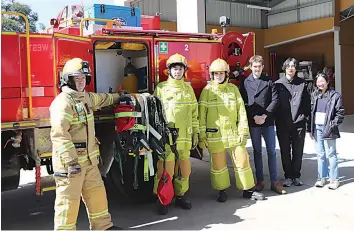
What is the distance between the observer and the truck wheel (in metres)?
5.07

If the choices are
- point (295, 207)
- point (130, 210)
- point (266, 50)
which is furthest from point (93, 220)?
point (266, 50)

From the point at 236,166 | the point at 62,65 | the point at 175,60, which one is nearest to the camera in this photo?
the point at 62,65

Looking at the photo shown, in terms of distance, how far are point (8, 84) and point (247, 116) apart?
306 centimetres

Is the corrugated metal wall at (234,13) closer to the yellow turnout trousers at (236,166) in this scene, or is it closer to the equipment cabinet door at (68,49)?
the yellow turnout trousers at (236,166)

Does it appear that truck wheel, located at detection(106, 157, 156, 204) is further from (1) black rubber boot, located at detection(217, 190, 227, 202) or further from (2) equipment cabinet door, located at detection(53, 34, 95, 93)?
(2) equipment cabinet door, located at detection(53, 34, 95, 93)

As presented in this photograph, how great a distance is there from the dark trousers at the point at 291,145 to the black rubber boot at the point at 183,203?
5.55 feet

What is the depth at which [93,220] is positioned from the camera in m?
4.09

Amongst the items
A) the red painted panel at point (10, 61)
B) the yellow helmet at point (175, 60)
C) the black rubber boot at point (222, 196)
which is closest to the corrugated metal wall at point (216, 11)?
the yellow helmet at point (175, 60)

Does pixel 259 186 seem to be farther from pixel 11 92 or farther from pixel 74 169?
pixel 11 92

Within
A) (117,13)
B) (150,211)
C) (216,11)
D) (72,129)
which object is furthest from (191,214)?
(216,11)

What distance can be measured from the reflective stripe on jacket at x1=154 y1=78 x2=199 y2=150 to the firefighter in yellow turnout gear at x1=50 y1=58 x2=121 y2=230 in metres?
0.97

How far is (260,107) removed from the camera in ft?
18.2

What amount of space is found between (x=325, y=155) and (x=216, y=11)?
14.1 metres

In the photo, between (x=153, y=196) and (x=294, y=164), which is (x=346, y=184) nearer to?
(x=294, y=164)
